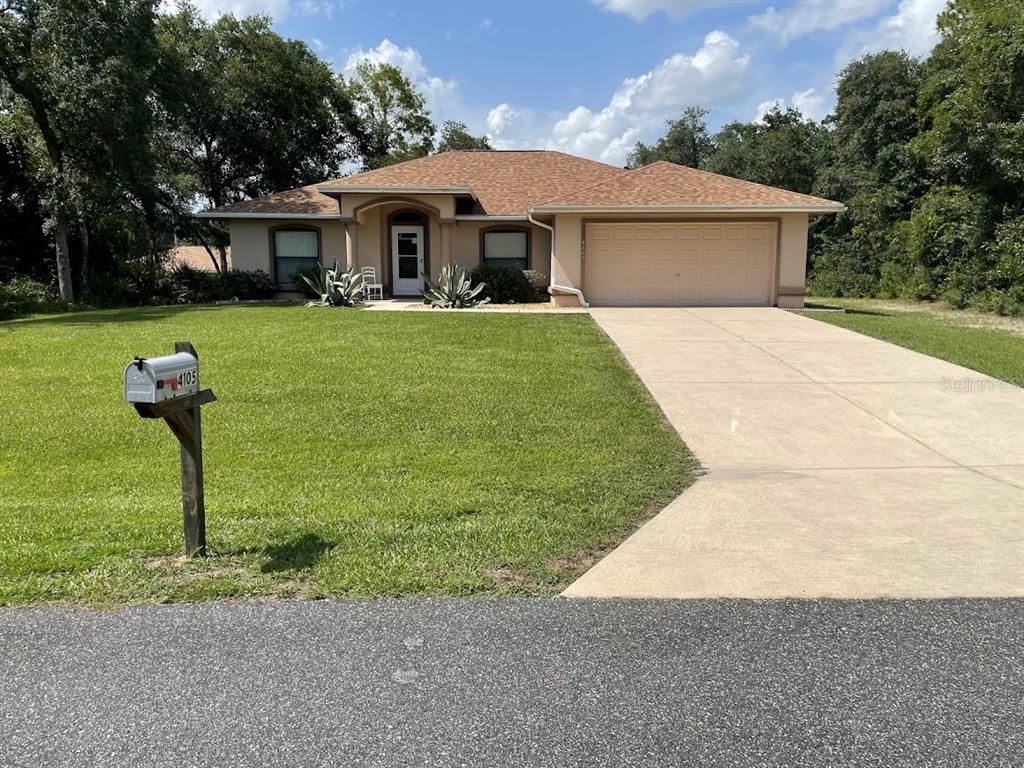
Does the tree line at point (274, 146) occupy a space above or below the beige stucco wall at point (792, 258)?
above

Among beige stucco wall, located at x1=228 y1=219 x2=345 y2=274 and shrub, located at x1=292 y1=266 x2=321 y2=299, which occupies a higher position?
beige stucco wall, located at x1=228 y1=219 x2=345 y2=274

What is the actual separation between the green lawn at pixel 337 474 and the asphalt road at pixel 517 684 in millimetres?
412

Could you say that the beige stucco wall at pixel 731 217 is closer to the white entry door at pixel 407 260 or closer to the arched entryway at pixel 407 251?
the arched entryway at pixel 407 251

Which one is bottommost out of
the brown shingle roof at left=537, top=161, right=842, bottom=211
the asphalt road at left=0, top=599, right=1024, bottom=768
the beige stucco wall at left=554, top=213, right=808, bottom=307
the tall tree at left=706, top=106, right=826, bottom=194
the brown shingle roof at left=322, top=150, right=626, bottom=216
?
the asphalt road at left=0, top=599, right=1024, bottom=768

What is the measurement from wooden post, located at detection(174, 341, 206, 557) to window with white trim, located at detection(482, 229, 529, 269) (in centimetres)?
1890

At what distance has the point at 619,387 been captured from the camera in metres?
9.16

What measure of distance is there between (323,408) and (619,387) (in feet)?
11.7

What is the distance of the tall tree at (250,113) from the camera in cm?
3067

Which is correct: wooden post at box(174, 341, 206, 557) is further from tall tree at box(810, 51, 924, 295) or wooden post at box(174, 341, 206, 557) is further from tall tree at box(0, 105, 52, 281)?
tall tree at box(810, 51, 924, 295)

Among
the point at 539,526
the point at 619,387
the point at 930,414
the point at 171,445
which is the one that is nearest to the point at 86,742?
the point at 539,526

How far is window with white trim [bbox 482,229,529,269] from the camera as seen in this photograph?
22.6 metres

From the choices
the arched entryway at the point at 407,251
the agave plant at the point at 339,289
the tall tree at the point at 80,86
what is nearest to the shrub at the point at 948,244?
the arched entryway at the point at 407,251

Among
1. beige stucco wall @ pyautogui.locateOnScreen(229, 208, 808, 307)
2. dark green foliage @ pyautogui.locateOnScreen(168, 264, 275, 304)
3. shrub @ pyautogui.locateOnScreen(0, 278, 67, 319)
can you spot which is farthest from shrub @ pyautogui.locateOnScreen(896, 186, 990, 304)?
shrub @ pyautogui.locateOnScreen(0, 278, 67, 319)

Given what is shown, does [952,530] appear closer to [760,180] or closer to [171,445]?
[171,445]
